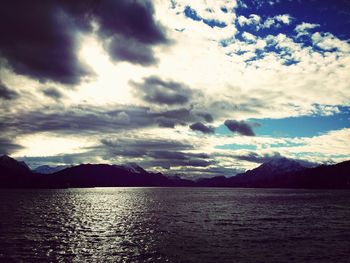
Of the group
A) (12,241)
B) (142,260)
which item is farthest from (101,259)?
(12,241)

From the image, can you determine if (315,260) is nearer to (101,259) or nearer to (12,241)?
(101,259)

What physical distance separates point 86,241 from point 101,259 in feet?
52.8

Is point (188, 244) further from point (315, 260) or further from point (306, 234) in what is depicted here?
point (306, 234)

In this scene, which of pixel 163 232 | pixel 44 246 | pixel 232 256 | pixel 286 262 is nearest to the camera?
pixel 286 262

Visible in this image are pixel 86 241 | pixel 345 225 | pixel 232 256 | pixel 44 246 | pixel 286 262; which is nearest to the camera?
pixel 286 262

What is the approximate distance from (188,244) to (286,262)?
18.2m

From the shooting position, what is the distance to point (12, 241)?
58344 mm

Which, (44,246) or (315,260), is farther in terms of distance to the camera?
(44,246)

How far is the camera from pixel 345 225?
79.9m

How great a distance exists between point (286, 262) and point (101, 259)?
26.6 m

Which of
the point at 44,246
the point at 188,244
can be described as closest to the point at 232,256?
the point at 188,244

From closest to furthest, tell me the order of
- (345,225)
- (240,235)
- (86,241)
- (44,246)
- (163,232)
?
(44,246), (86,241), (240,235), (163,232), (345,225)

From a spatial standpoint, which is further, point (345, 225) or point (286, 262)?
point (345, 225)

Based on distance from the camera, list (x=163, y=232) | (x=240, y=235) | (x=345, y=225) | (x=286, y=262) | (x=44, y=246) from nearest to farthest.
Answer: (x=286, y=262) < (x=44, y=246) < (x=240, y=235) < (x=163, y=232) < (x=345, y=225)
